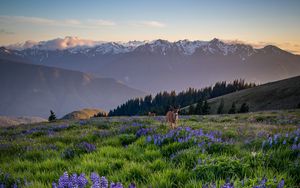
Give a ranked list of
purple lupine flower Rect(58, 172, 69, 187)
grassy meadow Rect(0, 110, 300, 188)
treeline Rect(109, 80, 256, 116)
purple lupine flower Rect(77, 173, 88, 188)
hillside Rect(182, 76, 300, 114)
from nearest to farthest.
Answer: purple lupine flower Rect(58, 172, 69, 187), purple lupine flower Rect(77, 173, 88, 188), grassy meadow Rect(0, 110, 300, 188), hillside Rect(182, 76, 300, 114), treeline Rect(109, 80, 256, 116)

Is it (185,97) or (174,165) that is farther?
(185,97)

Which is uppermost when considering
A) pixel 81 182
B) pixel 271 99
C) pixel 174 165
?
pixel 271 99

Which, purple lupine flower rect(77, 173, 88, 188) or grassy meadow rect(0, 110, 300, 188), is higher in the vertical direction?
purple lupine flower rect(77, 173, 88, 188)

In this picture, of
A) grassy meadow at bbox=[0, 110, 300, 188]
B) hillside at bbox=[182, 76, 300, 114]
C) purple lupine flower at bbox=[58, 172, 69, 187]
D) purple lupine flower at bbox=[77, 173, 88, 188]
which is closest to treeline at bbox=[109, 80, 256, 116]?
hillside at bbox=[182, 76, 300, 114]

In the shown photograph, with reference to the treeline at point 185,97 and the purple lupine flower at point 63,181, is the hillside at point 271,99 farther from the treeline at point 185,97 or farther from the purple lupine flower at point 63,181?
the purple lupine flower at point 63,181

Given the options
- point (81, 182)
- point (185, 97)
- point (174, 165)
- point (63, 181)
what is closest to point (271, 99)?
point (185, 97)

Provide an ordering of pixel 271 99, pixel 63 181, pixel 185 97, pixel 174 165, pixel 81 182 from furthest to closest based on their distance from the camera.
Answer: pixel 185 97 < pixel 271 99 < pixel 174 165 < pixel 81 182 < pixel 63 181

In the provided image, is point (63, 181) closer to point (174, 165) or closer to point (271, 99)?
point (174, 165)

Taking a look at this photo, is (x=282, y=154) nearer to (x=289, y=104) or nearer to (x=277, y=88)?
(x=289, y=104)

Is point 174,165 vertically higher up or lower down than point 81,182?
lower down

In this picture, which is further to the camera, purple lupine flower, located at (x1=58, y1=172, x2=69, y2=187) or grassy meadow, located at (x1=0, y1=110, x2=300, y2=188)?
grassy meadow, located at (x1=0, y1=110, x2=300, y2=188)

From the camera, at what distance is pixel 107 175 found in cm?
468

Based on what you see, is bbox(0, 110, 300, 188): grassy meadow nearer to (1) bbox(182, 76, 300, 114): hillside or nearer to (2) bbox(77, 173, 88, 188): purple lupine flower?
(2) bbox(77, 173, 88, 188): purple lupine flower

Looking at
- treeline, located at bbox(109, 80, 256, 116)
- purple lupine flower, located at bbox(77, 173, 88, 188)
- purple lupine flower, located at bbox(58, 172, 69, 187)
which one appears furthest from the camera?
treeline, located at bbox(109, 80, 256, 116)
